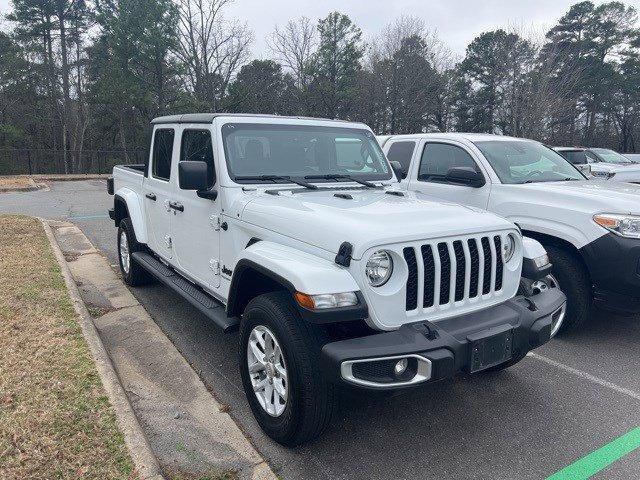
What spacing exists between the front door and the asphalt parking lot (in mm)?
780

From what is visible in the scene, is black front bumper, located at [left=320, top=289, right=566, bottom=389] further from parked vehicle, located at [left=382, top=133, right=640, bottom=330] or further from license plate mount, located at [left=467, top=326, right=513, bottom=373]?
parked vehicle, located at [left=382, top=133, right=640, bottom=330]

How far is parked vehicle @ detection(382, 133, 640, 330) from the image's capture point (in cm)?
438

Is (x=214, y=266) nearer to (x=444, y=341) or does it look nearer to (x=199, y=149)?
(x=199, y=149)

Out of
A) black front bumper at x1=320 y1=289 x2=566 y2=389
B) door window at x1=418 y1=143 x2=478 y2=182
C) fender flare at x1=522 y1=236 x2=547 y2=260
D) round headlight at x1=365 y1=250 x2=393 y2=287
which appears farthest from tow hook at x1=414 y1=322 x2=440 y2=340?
door window at x1=418 y1=143 x2=478 y2=182

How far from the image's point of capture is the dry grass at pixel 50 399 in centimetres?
270

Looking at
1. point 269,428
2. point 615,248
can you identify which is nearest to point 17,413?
point 269,428

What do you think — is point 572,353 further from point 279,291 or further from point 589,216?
point 279,291

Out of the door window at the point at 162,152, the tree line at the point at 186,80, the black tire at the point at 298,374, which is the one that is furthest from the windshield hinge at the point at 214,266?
the tree line at the point at 186,80

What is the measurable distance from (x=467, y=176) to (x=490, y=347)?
3.12 meters

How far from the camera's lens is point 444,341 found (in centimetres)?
263

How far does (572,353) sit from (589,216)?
4.11ft

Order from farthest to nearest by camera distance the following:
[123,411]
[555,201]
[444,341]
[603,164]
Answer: [603,164], [555,201], [123,411], [444,341]

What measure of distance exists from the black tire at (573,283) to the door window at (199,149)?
328 cm

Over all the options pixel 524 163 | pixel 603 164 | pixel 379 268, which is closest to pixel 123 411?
pixel 379 268
